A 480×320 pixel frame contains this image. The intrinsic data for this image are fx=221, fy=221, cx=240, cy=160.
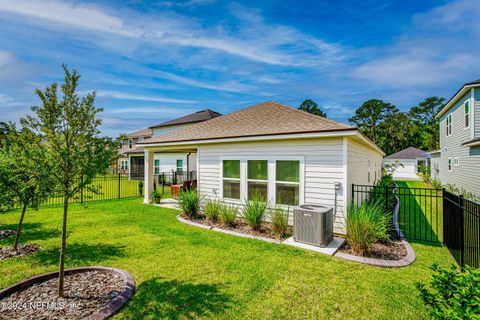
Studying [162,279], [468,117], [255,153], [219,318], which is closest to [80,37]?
[255,153]

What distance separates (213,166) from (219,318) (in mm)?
6385

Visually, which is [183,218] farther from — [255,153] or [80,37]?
[80,37]

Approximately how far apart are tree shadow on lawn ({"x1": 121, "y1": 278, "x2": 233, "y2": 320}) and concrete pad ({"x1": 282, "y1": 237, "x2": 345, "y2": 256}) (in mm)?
2749

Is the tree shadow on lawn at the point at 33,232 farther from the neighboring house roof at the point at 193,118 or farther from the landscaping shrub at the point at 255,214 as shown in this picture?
the neighboring house roof at the point at 193,118

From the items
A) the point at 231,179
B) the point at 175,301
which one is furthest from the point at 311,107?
the point at 175,301

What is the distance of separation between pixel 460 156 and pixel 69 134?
774 inches

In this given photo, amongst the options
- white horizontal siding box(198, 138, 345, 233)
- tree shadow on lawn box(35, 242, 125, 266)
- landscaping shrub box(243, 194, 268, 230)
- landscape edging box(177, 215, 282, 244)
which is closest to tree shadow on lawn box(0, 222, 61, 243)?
tree shadow on lawn box(35, 242, 125, 266)

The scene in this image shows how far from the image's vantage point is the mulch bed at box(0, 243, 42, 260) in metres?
5.14

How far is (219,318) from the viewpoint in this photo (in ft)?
9.88

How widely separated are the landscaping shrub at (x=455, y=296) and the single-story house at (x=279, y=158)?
14.1 ft

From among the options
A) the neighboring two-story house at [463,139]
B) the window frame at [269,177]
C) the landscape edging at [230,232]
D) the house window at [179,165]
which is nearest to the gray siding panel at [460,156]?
the neighboring two-story house at [463,139]

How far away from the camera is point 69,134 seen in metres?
3.26

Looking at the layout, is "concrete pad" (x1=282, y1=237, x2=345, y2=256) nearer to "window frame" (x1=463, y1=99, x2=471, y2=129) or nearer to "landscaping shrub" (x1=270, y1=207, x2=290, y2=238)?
"landscaping shrub" (x1=270, y1=207, x2=290, y2=238)

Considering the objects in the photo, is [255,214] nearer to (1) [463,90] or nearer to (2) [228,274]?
(2) [228,274]
